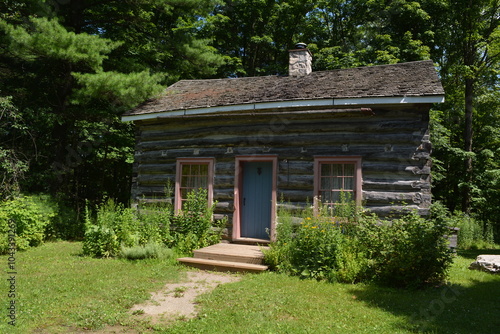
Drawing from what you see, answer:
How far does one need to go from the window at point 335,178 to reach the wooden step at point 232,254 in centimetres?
204

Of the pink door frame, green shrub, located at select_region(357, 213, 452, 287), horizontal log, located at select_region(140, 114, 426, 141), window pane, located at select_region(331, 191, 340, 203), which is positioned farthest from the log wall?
green shrub, located at select_region(357, 213, 452, 287)

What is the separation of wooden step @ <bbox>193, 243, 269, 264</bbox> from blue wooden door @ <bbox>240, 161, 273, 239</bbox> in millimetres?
1027

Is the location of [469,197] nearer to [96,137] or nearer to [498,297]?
[498,297]

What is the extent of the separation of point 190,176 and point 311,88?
4.10 meters

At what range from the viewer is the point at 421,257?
21.0ft

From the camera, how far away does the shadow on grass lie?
192 inches

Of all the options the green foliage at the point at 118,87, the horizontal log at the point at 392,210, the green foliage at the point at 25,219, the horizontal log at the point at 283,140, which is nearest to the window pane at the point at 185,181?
the horizontal log at the point at 283,140

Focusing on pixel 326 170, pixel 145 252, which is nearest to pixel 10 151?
pixel 145 252

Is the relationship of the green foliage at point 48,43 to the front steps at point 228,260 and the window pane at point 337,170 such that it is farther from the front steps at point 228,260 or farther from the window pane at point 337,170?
the window pane at point 337,170

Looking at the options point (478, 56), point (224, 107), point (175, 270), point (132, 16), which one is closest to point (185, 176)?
point (224, 107)

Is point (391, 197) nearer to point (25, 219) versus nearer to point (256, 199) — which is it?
point (256, 199)

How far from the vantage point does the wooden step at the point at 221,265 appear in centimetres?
761

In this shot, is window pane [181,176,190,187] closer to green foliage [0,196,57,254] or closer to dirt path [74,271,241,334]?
dirt path [74,271,241,334]

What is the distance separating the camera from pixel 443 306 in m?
5.64
